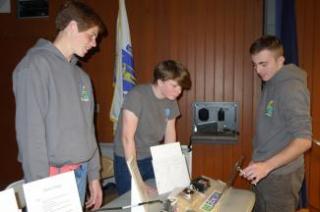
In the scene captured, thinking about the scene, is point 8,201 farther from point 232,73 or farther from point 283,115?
point 232,73

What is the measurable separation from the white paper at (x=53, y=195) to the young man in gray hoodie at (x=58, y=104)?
0.39 meters

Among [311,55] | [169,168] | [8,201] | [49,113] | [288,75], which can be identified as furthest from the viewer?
[311,55]

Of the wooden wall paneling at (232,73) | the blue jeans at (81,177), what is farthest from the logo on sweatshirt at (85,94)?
the wooden wall paneling at (232,73)

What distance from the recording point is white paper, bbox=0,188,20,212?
2.77 feet

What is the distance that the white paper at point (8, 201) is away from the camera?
84 cm

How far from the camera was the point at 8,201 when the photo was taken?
85 cm

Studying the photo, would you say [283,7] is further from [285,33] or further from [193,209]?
[193,209]

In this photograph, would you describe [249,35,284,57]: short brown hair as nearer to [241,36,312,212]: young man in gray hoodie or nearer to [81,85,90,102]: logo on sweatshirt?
[241,36,312,212]: young man in gray hoodie

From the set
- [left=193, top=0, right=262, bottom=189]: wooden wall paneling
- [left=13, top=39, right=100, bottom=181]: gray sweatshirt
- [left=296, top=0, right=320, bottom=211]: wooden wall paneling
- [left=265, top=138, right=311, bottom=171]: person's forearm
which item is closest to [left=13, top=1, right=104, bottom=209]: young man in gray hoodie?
[left=13, top=39, right=100, bottom=181]: gray sweatshirt

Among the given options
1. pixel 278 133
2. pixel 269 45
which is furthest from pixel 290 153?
pixel 269 45

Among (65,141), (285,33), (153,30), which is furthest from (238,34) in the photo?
(65,141)

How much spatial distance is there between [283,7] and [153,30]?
1185 mm

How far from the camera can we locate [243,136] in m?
3.11

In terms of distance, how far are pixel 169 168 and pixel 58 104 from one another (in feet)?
1.83
